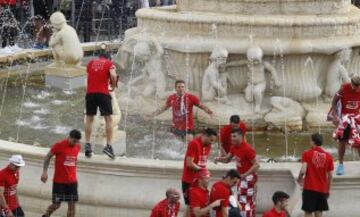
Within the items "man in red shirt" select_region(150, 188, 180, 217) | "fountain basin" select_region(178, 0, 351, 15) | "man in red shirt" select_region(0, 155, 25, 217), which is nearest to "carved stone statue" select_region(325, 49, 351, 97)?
"fountain basin" select_region(178, 0, 351, 15)

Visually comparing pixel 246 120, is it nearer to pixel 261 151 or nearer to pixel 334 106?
pixel 261 151

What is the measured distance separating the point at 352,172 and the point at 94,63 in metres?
3.33

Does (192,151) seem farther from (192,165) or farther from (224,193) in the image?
(224,193)

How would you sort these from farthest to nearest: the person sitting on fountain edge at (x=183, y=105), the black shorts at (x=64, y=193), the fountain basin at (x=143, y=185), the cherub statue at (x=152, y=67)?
the cherub statue at (x=152, y=67) → the person sitting on fountain edge at (x=183, y=105) → the fountain basin at (x=143, y=185) → the black shorts at (x=64, y=193)

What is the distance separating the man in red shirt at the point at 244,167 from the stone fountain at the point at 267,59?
401 centimetres

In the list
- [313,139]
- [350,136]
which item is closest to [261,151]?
[350,136]

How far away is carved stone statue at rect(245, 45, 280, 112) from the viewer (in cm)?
1343

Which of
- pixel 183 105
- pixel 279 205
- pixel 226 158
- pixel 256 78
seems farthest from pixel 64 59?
pixel 279 205

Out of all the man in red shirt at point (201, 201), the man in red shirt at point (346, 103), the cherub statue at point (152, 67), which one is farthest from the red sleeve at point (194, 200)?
the cherub statue at point (152, 67)

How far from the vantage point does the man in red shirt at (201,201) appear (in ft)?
27.2

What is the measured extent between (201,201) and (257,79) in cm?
534

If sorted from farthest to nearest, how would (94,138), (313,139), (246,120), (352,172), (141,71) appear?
(141,71), (246,120), (94,138), (352,172), (313,139)

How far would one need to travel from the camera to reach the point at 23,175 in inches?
422

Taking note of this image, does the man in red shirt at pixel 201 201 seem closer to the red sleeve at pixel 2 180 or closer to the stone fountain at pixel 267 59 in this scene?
the red sleeve at pixel 2 180
